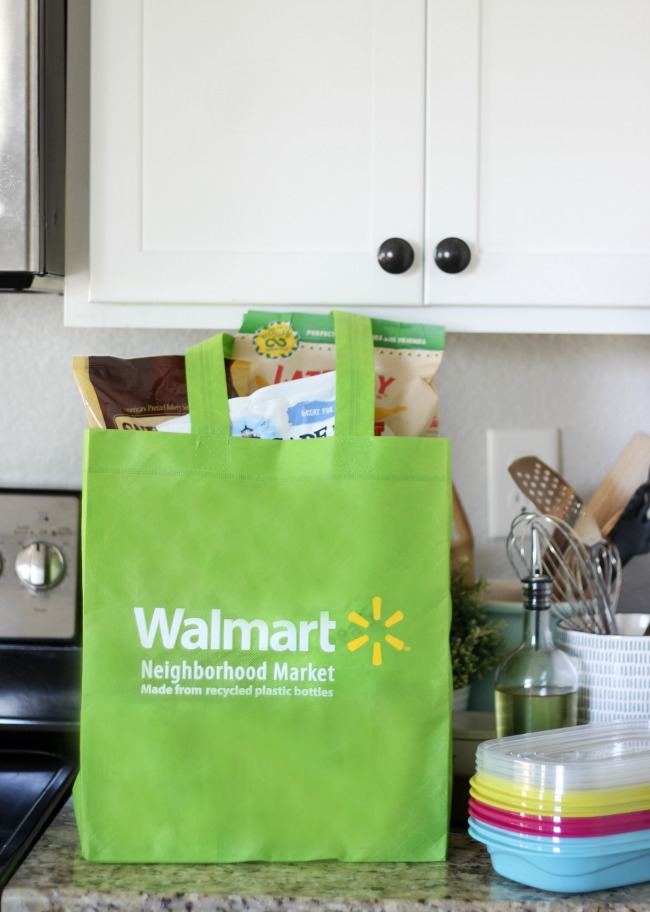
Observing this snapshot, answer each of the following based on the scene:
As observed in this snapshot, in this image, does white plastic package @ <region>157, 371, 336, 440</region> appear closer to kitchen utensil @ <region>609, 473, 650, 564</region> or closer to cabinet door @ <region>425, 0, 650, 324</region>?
cabinet door @ <region>425, 0, 650, 324</region>

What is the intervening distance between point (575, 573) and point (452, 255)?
1.38 feet

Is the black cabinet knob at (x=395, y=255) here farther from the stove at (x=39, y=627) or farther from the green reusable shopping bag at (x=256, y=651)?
the stove at (x=39, y=627)

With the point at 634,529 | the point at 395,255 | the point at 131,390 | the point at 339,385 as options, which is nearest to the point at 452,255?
the point at 395,255

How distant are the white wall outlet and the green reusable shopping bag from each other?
1.46ft

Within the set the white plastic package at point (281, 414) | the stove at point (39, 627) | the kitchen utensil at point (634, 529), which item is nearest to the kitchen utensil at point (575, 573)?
the kitchen utensil at point (634, 529)

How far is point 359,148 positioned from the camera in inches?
38.6

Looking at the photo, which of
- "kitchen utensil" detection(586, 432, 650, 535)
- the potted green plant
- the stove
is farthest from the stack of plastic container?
the stove

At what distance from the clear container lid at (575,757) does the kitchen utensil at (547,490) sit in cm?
36

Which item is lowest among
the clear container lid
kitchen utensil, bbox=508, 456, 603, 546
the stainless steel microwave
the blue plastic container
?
the blue plastic container

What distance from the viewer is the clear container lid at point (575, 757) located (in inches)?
32.2

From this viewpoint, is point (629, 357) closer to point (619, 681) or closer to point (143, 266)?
point (619, 681)

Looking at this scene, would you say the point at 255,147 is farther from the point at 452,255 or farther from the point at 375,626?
the point at 375,626

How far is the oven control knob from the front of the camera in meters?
1.19

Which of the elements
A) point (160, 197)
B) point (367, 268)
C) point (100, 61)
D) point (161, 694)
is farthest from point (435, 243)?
point (161, 694)
